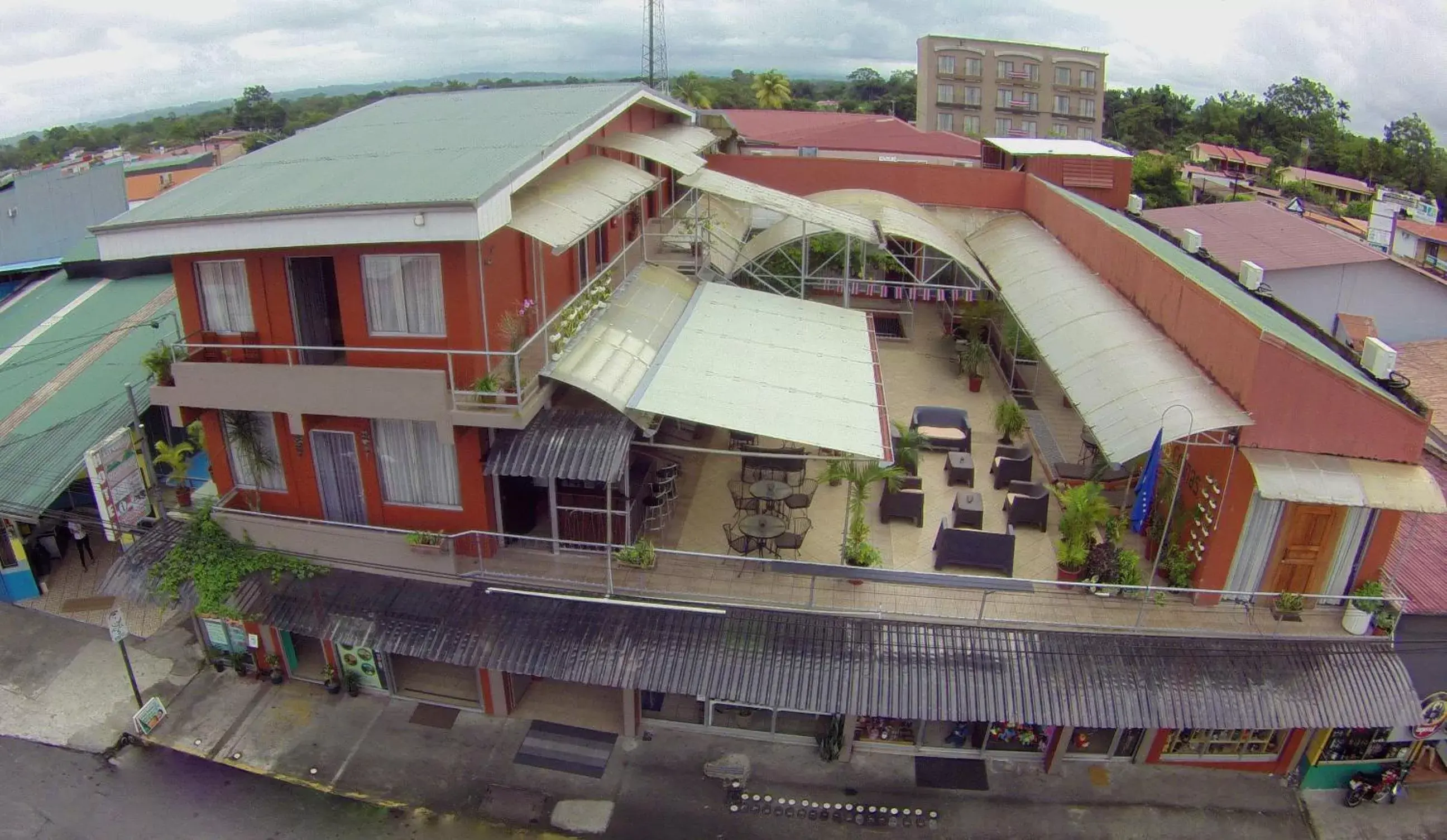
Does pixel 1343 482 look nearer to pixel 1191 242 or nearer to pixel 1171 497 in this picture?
pixel 1171 497

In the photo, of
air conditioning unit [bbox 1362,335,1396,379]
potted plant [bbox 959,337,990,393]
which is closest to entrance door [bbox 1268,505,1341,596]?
air conditioning unit [bbox 1362,335,1396,379]

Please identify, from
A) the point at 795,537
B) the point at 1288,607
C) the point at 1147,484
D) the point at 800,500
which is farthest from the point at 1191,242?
the point at 795,537

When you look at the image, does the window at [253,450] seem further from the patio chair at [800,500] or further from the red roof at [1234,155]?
the red roof at [1234,155]

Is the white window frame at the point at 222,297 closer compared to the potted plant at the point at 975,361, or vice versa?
the white window frame at the point at 222,297

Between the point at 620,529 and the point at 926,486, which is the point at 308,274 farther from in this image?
the point at 926,486

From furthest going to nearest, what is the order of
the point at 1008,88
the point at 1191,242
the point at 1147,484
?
the point at 1008,88 < the point at 1191,242 < the point at 1147,484

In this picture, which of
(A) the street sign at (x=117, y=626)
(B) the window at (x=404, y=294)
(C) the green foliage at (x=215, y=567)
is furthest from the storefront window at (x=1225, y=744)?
(A) the street sign at (x=117, y=626)

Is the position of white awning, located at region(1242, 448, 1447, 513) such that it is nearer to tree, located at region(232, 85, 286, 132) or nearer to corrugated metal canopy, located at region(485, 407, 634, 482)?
corrugated metal canopy, located at region(485, 407, 634, 482)
